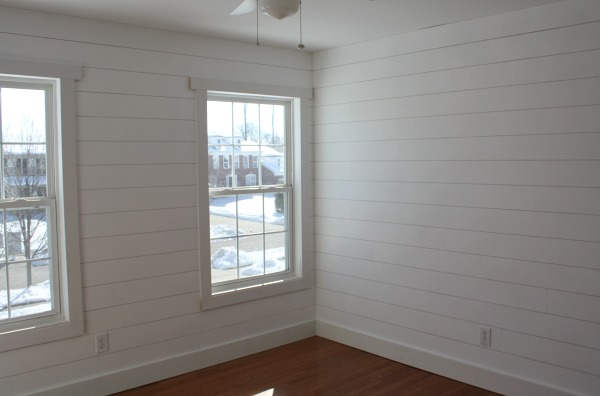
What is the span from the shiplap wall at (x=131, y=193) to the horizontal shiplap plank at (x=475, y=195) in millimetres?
1277

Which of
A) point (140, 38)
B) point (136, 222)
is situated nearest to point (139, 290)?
point (136, 222)

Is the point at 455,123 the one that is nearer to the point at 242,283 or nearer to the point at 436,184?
the point at 436,184

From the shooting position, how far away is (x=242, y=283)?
14.2 ft

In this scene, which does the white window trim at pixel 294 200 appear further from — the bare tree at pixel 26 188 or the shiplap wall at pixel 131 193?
the bare tree at pixel 26 188

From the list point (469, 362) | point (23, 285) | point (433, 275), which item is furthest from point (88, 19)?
point (469, 362)

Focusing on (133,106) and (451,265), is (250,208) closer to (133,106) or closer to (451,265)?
(133,106)

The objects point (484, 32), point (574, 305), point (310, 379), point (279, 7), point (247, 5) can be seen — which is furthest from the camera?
point (310, 379)

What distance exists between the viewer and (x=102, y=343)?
3.53 m

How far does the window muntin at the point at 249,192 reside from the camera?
4156 mm

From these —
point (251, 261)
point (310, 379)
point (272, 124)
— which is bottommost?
point (310, 379)

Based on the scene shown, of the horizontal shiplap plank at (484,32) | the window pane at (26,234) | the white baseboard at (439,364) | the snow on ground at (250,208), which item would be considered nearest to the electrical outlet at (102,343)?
the window pane at (26,234)

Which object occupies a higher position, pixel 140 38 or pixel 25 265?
pixel 140 38

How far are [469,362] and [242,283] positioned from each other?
182 cm

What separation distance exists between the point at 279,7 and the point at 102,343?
2525 mm
